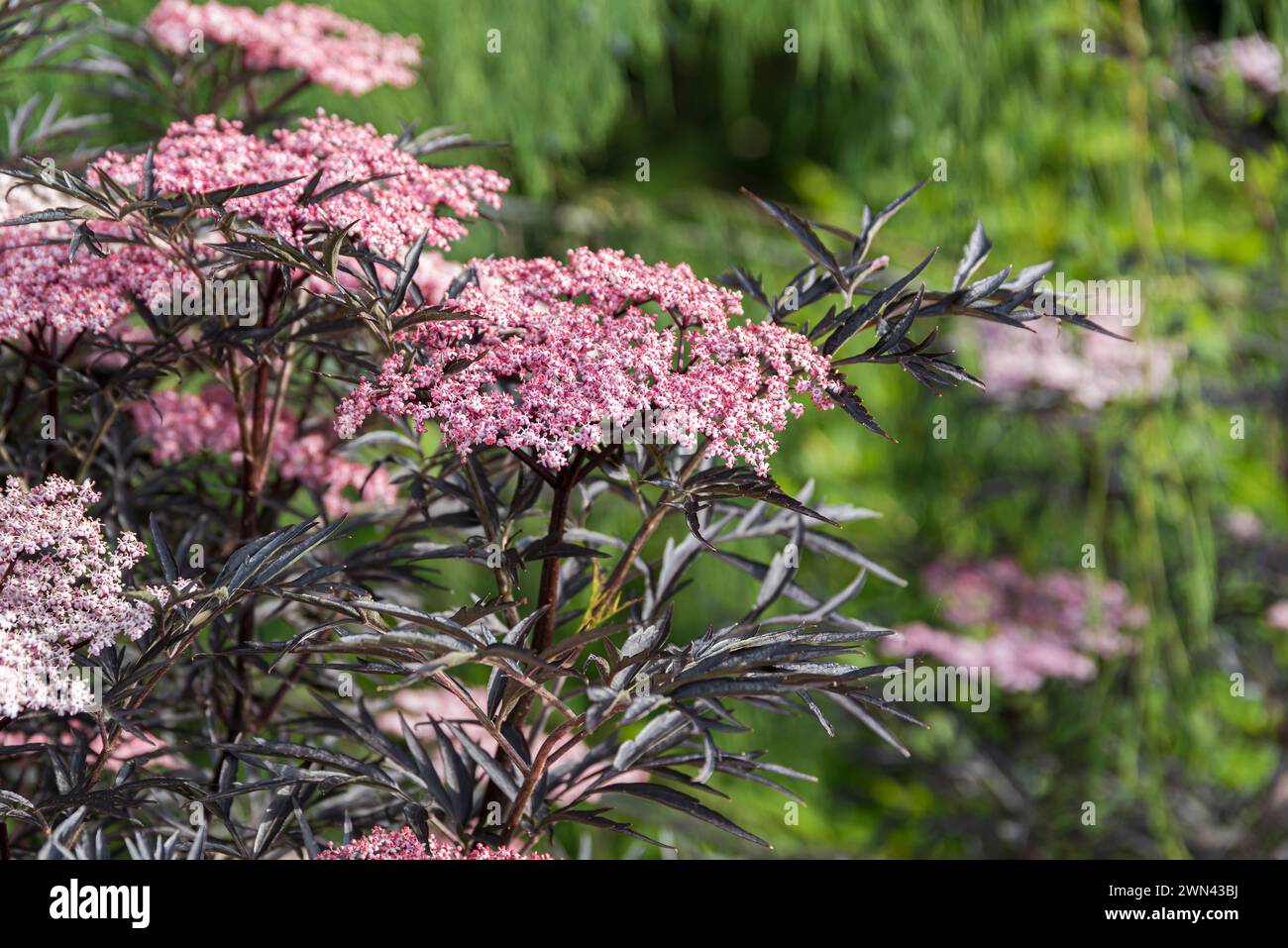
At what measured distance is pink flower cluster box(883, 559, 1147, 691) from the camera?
172cm

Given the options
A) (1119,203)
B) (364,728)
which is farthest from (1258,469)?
(364,728)

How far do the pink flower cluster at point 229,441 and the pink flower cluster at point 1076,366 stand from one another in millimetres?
1117

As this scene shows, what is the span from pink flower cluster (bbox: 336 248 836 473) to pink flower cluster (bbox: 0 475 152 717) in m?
0.13

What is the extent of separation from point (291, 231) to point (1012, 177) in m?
1.81

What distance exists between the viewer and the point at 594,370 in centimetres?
58

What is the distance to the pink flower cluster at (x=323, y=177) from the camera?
643 mm

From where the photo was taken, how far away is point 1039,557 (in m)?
2.05

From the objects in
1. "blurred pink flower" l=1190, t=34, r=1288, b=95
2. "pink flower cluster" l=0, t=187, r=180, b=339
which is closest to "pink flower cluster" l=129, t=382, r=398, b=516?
"pink flower cluster" l=0, t=187, r=180, b=339

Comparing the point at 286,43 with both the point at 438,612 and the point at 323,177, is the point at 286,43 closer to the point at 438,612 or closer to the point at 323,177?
the point at 323,177

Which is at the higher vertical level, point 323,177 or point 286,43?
point 286,43

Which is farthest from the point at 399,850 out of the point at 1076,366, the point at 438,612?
the point at 1076,366

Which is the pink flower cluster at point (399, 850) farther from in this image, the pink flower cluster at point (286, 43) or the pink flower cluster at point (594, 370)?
the pink flower cluster at point (286, 43)

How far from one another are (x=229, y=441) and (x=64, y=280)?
18 cm
